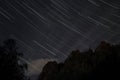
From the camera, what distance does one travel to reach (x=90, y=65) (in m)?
24.6

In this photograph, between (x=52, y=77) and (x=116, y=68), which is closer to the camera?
(x=116, y=68)

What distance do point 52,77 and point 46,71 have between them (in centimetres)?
430

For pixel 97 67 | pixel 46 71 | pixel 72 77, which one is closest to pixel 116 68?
pixel 97 67

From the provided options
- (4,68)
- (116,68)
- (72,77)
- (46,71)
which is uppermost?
(116,68)

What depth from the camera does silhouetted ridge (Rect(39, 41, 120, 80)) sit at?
2277 centimetres

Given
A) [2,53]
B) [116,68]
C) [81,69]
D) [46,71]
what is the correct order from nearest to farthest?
[116,68]
[81,69]
[2,53]
[46,71]

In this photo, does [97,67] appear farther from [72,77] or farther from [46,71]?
[46,71]

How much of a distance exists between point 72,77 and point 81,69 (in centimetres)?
130

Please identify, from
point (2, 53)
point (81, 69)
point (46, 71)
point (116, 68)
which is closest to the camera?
point (116, 68)

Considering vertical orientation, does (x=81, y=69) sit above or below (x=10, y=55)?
above

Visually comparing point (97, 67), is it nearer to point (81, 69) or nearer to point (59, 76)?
point (81, 69)

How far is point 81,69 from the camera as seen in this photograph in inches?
958

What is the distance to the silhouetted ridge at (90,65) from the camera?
22766mm

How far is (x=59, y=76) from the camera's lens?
24.5 metres
